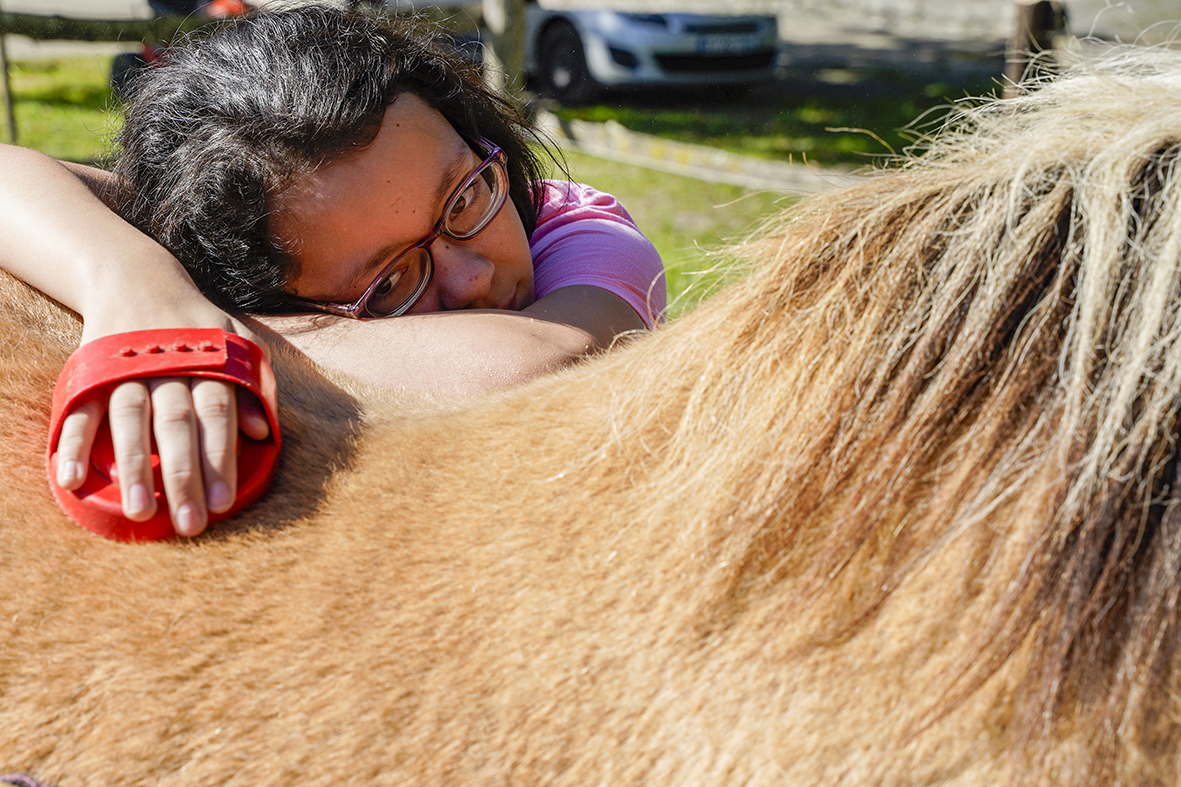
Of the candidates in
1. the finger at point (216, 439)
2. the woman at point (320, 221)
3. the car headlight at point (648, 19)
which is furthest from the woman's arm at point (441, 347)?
the car headlight at point (648, 19)

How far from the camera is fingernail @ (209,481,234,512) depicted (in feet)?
3.45

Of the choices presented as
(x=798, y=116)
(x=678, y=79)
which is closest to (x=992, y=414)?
(x=798, y=116)

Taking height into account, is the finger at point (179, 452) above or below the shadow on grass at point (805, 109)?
above

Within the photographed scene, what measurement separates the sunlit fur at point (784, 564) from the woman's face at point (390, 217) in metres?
0.58

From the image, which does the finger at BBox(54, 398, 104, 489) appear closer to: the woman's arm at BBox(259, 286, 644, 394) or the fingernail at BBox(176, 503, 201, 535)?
the fingernail at BBox(176, 503, 201, 535)

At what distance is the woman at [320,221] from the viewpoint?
Answer: 1.32m

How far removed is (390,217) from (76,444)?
0.65 metres

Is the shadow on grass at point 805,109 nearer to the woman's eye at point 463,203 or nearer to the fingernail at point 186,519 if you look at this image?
the woman's eye at point 463,203

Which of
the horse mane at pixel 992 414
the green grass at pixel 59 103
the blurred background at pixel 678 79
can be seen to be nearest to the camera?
the horse mane at pixel 992 414

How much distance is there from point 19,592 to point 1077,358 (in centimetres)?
107

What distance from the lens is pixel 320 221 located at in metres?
1.52

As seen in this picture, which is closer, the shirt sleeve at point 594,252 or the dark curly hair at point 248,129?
the dark curly hair at point 248,129

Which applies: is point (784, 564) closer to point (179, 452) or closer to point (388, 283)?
point (179, 452)

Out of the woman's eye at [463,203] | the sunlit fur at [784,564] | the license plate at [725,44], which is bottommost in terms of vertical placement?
the sunlit fur at [784,564]
